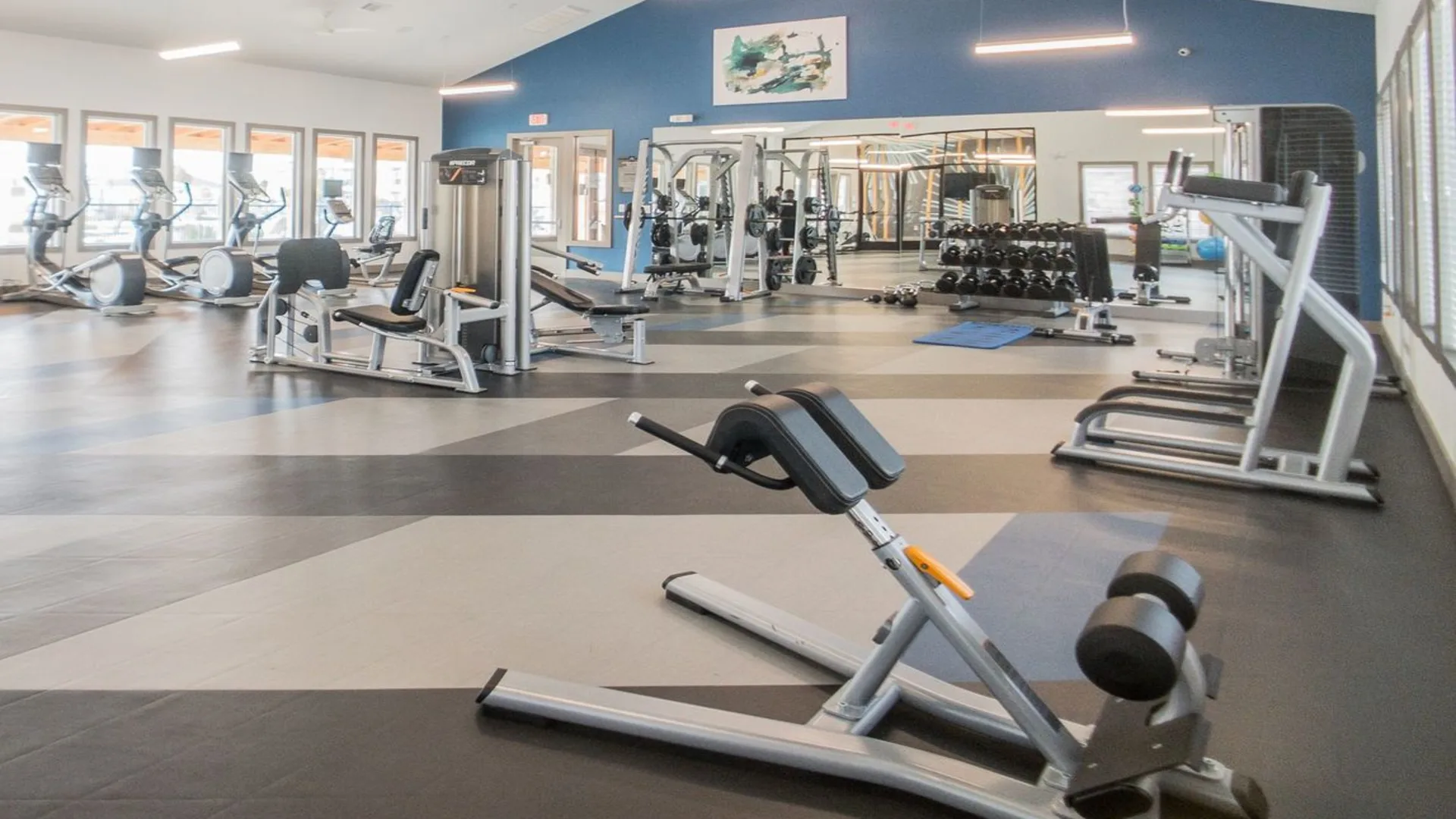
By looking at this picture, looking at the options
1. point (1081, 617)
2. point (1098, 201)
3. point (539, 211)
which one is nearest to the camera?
point (1081, 617)

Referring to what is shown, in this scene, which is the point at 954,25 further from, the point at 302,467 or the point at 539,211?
the point at 302,467

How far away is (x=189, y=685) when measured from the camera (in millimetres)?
2072

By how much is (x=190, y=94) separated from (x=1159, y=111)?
36.1 feet

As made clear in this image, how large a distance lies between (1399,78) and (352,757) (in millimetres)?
6219

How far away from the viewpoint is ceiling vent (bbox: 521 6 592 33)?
13414 millimetres

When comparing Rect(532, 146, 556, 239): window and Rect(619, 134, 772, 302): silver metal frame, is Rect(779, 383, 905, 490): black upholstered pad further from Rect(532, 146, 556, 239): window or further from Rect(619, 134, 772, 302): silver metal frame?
Rect(532, 146, 556, 239): window

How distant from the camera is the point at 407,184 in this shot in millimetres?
15930

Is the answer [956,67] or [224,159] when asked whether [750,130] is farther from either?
[224,159]

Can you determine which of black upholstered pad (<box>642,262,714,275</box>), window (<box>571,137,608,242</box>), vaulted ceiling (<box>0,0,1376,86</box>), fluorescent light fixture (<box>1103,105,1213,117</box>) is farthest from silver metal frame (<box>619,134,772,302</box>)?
fluorescent light fixture (<box>1103,105,1213,117</box>)

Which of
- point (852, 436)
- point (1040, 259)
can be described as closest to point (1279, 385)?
point (852, 436)

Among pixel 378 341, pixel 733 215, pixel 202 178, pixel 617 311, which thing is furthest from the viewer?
pixel 202 178

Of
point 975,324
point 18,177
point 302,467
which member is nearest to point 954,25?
point 975,324

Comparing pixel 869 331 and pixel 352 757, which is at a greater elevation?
pixel 869 331

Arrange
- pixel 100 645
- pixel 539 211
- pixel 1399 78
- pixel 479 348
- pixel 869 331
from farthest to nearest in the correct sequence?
1. pixel 539 211
2. pixel 869 331
3. pixel 479 348
4. pixel 1399 78
5. pixel 100 645
